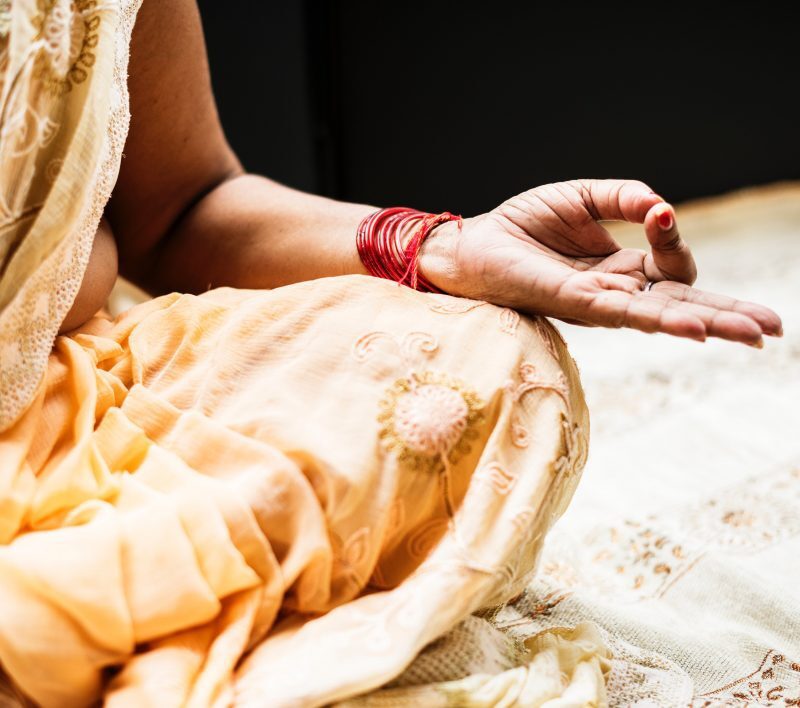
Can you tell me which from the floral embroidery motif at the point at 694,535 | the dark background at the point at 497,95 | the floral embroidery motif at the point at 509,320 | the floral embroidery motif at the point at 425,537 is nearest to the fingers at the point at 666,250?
the floral embroidery motif at the point at 509,320

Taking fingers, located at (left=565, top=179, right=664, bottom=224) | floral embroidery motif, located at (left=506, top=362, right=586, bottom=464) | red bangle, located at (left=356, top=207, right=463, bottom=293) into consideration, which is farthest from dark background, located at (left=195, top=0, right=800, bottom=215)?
floral embroidery motif, located at (left=506, top=362, right=586, bottom=464)

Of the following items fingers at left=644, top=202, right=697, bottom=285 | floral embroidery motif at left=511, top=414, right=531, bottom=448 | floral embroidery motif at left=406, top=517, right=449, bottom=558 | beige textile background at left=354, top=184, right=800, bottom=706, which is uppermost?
fingers at left=644, top=202, right=697, bottom=285

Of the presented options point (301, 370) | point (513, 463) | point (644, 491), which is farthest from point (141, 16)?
point (644, 491)

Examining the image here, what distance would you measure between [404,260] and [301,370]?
0.61 feet

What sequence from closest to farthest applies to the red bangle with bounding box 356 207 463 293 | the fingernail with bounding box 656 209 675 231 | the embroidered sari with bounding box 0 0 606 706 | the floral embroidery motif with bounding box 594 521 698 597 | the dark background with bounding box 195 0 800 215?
the embroidered sari with bounding box 0 0 606 706
the fingernail with bounding box 656 209 675 231
the red bangle with bounding box 356 207 463 293
the floral embroidery motif with bounding box 594 521 698 597
the dark background with bounding box 195 0 800 215

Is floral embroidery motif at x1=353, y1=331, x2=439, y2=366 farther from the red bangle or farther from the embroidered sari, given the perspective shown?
the red bangle

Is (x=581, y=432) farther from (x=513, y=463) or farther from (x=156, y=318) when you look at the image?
(x=156, y=318)

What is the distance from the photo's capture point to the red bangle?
26.3 inches

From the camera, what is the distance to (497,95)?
2.31 metres

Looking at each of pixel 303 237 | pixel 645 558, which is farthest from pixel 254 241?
pixel 645 558

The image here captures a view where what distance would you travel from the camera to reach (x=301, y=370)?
0.53 m

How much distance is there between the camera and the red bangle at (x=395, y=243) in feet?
2.19

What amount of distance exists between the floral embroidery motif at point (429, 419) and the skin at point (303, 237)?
108 mm

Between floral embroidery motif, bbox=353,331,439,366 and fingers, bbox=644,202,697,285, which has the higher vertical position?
fingers, bbox=644,202,697,285
